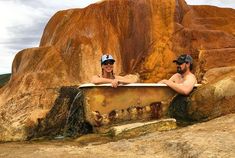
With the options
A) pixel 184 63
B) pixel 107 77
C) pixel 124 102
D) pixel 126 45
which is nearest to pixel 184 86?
pixel 184 63

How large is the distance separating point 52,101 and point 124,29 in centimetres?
564

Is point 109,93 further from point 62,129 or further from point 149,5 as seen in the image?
point 149,5

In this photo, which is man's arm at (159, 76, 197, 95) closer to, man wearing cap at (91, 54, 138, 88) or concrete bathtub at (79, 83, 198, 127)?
concrete bathtub at (79, 83, 198, 127)

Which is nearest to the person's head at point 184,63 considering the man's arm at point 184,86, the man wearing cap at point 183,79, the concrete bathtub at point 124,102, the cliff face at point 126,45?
the man wearing cap at point 183,79

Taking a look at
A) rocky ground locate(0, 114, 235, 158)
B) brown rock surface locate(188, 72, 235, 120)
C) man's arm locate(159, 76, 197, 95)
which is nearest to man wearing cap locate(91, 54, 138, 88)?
man's arm locate(159, 76, 197, 95)

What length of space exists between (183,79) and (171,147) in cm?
360

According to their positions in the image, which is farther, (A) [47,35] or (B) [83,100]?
(A) [47,35]

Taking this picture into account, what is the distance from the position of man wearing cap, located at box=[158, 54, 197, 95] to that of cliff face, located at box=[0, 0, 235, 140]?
4.24m

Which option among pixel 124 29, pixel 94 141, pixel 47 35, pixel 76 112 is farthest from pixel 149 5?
pixel 94 141

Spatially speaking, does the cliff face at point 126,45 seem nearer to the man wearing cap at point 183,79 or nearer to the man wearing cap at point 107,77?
the man wearing cap at point 183,79

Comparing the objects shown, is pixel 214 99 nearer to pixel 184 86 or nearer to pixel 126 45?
pixel 184 86

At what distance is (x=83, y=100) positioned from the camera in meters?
10.5

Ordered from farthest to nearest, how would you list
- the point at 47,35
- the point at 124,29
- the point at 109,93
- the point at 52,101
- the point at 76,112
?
the point at 47,35 < the point at 124,29 < the point at 52,101 < the point at 76,112 < the point at 109,93

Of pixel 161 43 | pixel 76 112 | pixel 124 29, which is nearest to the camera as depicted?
pixel 76 112
